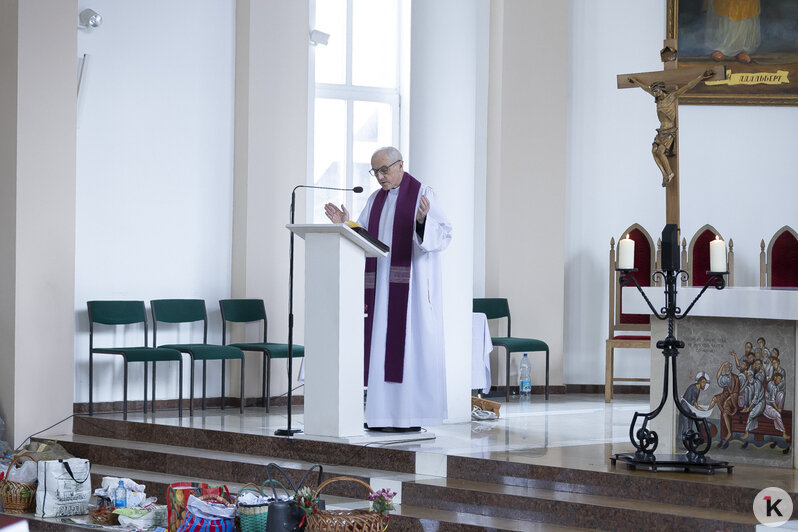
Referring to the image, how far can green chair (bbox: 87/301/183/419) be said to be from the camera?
7430 millimetres

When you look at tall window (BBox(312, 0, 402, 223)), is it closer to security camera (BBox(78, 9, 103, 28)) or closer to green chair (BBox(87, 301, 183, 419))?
green chair (BBox(87, 301, 183, 419))

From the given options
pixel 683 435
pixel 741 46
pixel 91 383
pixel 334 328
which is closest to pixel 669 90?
pixel 683 435

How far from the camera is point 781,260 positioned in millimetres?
8961

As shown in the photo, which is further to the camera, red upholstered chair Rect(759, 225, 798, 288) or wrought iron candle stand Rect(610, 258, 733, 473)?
red upholstered chair Rect(759, 225, 798, 288)

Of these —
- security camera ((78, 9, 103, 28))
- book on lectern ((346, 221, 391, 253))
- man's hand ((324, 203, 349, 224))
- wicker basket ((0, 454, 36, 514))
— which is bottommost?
wicker basket ((0, 454, 36, 514))

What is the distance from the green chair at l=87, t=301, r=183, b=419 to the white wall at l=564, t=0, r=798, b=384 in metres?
3.82

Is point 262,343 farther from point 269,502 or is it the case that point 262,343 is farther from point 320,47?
point 269,502

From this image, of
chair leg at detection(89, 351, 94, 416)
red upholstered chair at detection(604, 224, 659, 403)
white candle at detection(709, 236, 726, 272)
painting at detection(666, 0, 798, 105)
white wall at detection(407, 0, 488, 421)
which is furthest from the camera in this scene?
painting at detection(666, 0, 798, 105)

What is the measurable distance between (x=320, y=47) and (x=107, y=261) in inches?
111

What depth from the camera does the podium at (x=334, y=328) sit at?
5.86 metres

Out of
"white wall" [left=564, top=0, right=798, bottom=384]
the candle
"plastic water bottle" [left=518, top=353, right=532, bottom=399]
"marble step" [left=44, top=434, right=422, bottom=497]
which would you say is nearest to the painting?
"white wall" [left=564, top=0, right=798, bottom=384]

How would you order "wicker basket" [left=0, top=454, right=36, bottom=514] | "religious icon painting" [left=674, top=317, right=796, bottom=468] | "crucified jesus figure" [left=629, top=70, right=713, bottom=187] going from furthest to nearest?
1. "crucified jesus figure" [left=629, top=70, right=713, bottom=187]
2. "wicker basket" [left=0, top=454, right=36, bottom=514]
3. "religious icon painting" [left=674, top=317, right=796, bottom=468]

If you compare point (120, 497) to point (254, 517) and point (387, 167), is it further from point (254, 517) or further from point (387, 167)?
point (387, 167)

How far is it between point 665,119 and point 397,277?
197 cm
